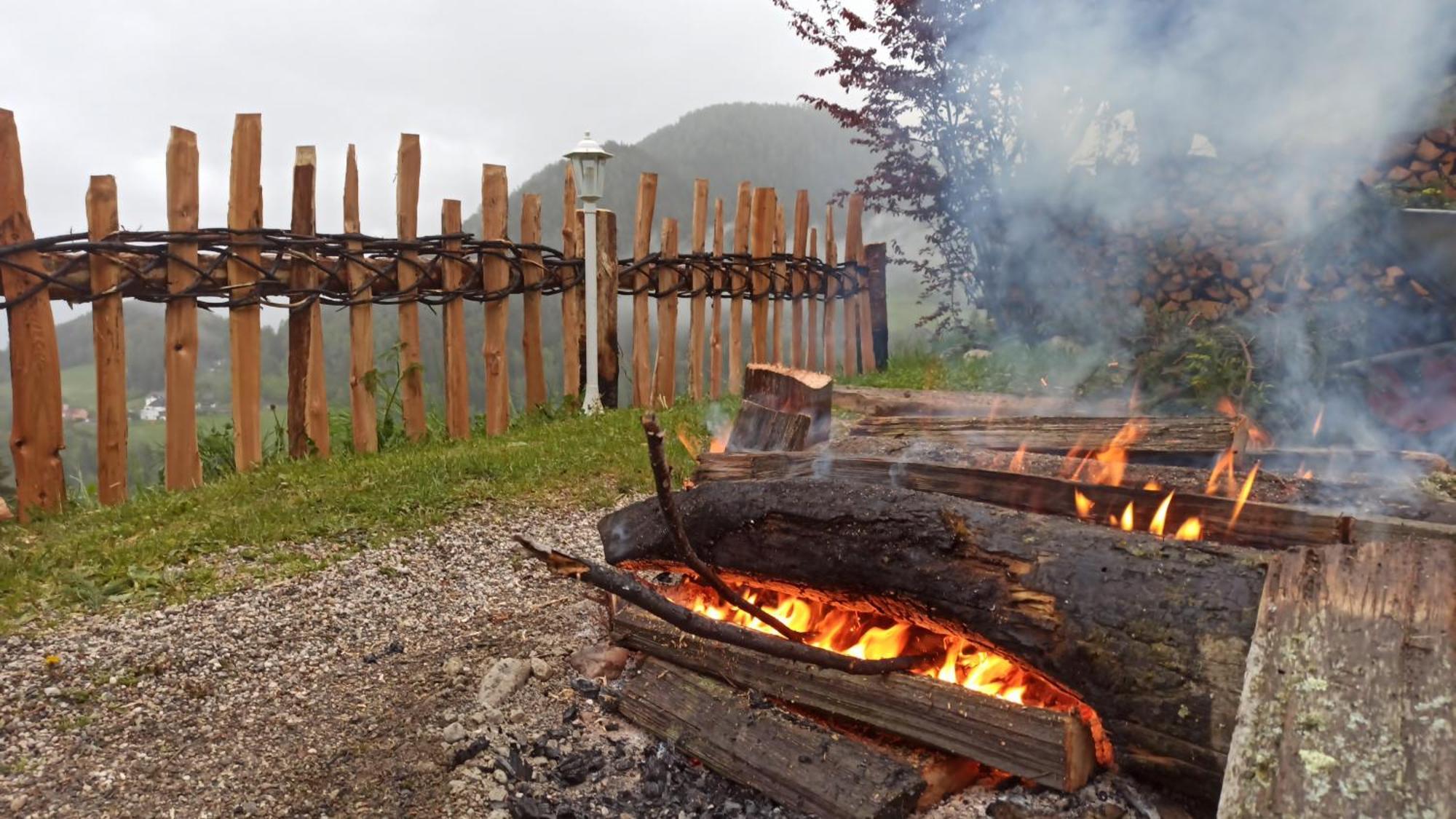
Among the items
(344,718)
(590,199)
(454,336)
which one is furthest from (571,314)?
(344,718)

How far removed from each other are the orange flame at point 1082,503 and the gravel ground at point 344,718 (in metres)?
0.79

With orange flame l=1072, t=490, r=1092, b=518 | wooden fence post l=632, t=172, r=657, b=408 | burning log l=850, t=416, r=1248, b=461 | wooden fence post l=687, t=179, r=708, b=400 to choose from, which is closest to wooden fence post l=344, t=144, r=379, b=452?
wooden fence post l=632, t=172, r=657, b=408

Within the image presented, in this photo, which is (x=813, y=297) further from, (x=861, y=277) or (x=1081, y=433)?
(x=1081, y=433)

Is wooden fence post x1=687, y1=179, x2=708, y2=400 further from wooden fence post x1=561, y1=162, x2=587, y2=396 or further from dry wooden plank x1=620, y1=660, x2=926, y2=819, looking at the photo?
Answer: dry wooden plank x1=620, y1=660, x2=926, y2=819

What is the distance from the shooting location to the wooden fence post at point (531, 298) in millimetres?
7629

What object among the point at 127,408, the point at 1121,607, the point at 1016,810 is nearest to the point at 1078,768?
the point at 1016,810

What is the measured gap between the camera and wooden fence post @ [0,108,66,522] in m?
5.33

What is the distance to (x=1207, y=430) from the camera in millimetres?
4250

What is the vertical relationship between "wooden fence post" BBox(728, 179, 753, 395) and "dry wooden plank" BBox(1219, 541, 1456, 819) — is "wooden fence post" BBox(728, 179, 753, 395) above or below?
above

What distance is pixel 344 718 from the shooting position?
3.07 m

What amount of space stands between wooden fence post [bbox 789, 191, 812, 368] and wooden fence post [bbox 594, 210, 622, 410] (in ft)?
9.56

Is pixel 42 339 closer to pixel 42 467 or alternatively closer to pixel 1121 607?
pixel 42 467

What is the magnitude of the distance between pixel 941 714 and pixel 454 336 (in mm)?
5585

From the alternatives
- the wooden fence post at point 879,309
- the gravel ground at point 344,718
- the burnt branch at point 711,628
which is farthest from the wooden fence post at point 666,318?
the burnt branch at point 711,628
